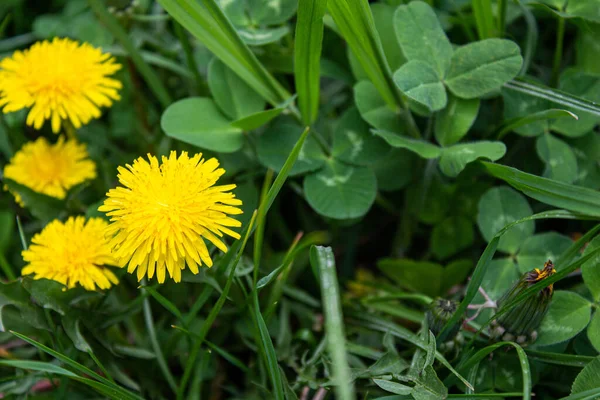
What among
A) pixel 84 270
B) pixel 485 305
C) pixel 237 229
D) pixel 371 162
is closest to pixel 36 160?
pixel 84 270

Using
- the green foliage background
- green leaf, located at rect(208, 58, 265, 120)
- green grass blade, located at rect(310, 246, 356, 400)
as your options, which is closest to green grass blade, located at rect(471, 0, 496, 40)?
the green foliage background

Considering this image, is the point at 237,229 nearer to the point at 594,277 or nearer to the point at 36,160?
the point at 36,160

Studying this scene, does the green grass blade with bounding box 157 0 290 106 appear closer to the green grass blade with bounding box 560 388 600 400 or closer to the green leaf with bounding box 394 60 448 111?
the green leaf with bounding box 394 60 448 111

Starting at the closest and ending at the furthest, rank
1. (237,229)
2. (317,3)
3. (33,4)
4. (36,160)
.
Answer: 1. (317,3)
2. (237,229)
3. (36,160)
4. (33,4)

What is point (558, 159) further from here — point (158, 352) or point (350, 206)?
point (158, 352)

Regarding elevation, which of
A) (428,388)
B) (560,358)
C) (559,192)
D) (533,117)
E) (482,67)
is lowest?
(560,358)

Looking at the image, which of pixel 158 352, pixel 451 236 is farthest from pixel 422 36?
pixel 158 352
